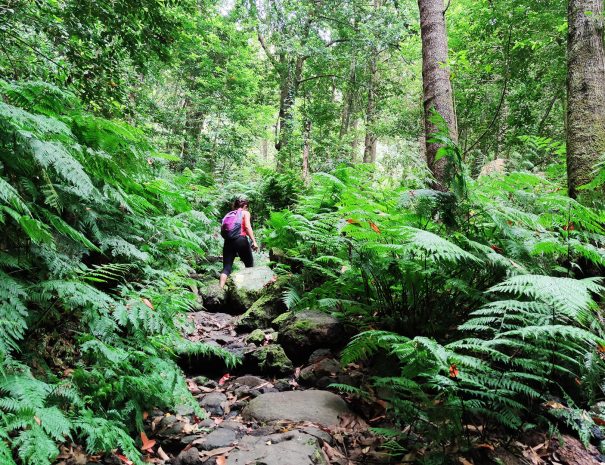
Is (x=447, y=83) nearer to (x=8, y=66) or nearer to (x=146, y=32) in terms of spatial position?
(x=146, y=32)

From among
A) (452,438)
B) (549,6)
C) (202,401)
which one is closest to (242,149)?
(549,6)

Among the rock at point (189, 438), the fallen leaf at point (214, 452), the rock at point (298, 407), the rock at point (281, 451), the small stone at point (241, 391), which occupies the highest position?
the rock at point (281, 451)

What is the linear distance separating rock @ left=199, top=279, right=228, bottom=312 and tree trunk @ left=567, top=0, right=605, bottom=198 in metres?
4.75

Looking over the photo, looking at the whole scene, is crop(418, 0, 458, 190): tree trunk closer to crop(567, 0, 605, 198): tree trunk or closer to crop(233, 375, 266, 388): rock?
crop(567, 0, 605, 198): tree trunk

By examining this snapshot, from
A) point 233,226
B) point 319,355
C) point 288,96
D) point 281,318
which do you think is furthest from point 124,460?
point 288,96

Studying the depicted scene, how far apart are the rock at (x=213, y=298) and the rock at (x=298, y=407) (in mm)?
2961

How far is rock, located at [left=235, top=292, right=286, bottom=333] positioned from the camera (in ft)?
14.9

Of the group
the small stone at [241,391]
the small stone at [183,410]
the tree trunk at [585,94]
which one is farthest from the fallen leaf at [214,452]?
the tree trunk at [585,94]

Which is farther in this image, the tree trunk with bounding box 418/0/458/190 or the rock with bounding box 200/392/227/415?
the tree trunk with bounding box 418/0/458/190

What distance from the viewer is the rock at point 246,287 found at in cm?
550

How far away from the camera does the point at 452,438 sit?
1974 mm

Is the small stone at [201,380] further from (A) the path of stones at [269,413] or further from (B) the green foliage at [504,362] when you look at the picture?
(B) the green foliage at [504,362]

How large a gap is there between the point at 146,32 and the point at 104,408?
414 centimetres

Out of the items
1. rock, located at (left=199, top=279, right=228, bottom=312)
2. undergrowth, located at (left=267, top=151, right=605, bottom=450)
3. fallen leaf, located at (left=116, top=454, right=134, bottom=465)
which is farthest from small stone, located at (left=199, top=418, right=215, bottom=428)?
rock, located at (left=199, top=279, right=228, bottom=312)
